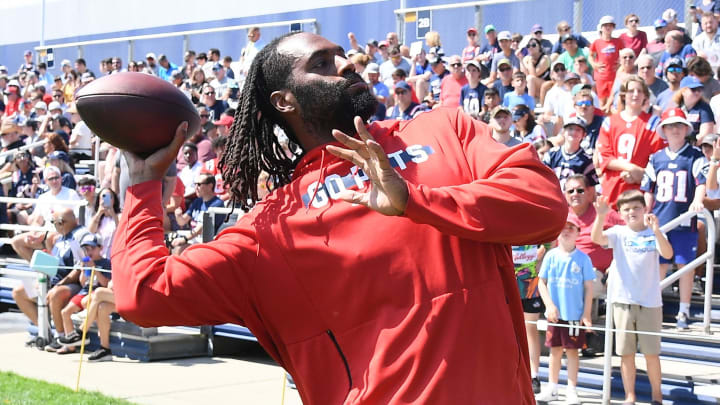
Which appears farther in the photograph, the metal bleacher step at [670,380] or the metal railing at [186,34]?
the metal railing at [186,34]

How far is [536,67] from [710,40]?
87.2 inches

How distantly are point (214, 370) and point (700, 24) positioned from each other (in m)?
7.25

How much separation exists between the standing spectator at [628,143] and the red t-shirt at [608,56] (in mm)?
3062

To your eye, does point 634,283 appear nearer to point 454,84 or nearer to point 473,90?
point 473,90

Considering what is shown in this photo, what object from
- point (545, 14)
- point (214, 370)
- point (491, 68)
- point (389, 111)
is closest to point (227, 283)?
point (214, 370)

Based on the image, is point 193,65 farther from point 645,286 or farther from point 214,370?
point 645,286

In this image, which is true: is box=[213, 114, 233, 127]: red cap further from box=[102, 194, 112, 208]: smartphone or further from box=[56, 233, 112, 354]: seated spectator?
box=[56, 233, 112, 354]: seated spectator

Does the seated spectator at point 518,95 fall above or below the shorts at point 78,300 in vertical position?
above

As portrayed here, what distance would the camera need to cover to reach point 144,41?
20.4 meters

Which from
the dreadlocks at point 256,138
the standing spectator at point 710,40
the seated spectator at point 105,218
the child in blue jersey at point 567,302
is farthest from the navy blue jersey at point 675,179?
the dreadlocks at point 256,138

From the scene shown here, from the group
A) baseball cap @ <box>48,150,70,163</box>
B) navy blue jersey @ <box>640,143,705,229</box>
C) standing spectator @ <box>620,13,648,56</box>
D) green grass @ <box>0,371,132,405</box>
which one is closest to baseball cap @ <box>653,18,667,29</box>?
standing spectator @ <box>620,13,648,56</box>

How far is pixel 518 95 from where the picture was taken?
1137cm

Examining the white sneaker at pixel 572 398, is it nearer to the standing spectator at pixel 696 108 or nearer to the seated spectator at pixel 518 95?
the standing spectator at pixel 696 108

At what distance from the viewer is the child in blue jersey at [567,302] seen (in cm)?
700
